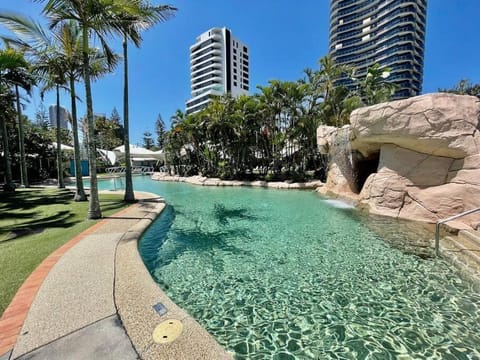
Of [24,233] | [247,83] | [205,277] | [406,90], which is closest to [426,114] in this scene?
[205,277]

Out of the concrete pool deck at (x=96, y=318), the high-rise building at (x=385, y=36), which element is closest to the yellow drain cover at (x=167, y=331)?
the concrete pool deck at (x=96, y=318)

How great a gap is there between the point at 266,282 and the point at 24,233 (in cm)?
603

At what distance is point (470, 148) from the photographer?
24.2 feet

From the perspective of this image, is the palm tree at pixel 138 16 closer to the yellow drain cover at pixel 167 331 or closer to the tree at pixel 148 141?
the yellow drain cover at pixel 167 331

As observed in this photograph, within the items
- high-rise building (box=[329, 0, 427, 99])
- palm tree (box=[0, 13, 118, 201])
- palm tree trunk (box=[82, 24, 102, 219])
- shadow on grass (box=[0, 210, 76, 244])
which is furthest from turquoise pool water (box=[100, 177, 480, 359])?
high-rise building (box=[329, 0, 427, 99])

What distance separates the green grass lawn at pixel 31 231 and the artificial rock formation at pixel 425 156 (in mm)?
9915

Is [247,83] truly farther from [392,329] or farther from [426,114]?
[392,329]

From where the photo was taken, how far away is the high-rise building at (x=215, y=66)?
232 ft

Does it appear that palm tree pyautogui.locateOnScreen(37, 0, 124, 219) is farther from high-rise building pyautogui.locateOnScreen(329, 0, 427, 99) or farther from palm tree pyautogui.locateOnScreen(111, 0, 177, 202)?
high-rise building pyautogui.locateOnScreen(329, 0, 427, 99)

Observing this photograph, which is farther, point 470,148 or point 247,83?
point 247,83

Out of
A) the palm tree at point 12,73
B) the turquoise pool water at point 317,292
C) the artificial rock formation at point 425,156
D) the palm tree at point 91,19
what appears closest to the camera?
the turquoise pool water at point 317,292

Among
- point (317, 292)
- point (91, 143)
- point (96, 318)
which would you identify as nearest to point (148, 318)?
point (96, 318)

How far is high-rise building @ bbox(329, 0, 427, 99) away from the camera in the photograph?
5544 cm

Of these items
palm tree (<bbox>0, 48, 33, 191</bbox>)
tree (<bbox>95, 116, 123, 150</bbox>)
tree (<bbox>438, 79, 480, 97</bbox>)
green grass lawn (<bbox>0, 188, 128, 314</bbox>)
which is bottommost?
green grass lawn (<bbox>0, 188, 128, 314</bbox>)
